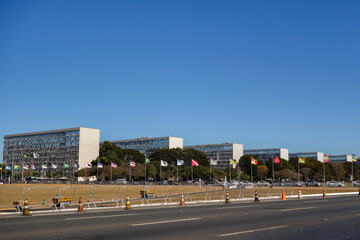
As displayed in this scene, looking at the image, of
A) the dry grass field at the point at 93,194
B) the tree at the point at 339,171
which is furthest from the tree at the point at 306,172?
the dry grass field at the point at 93,194

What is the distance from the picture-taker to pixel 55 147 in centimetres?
17562

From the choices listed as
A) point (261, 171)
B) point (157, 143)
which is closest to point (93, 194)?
point (261, 171)

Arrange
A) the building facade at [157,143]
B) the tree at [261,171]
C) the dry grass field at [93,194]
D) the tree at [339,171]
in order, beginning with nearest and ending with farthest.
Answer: the dry grass field at [93,194] < the tree at [261,171] < the tree at [339,171] < the building facade at [157,143]

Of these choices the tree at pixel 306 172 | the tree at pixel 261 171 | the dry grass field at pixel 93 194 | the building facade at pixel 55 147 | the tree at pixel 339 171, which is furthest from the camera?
the tree at pixel 306 172

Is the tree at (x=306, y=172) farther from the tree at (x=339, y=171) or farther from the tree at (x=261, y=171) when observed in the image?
the tree at (x=261, y=171)

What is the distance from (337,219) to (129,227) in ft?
30.9

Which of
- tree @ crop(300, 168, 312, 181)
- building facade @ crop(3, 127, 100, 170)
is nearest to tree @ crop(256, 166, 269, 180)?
tree @ crop(300, 168, 312, 181)

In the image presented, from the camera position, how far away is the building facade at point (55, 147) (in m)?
163

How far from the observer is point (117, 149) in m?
144

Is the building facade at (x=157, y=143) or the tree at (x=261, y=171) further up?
the building facade at (x=157, y=143)

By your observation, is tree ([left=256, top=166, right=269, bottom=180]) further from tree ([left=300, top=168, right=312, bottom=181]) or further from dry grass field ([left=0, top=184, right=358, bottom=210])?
dry grass field ([left=0, top=184, right=358, bottom=210])

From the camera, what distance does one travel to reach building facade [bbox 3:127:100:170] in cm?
16312

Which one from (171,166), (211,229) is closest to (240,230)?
(211,229)

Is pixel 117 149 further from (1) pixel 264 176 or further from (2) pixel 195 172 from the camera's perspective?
(1) pixel 264 176
